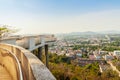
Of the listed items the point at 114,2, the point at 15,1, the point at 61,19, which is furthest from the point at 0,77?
the point at 114,2

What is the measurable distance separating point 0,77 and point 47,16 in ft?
81.1

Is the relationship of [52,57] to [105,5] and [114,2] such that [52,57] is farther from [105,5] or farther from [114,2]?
[114,2]

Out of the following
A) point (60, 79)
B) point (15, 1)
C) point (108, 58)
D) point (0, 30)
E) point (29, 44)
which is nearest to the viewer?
point (29, 44)

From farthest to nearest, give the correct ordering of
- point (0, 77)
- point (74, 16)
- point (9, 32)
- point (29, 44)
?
point (74, 16), point (9, 32), point (29, 44), point (0, 77)

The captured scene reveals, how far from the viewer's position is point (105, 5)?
4038cm

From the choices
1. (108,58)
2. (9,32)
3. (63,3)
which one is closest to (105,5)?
(63,3)

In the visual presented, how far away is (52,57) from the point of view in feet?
84.0

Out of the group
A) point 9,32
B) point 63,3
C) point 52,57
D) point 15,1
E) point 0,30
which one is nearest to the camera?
point 0,30

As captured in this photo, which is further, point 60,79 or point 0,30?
point 60,79

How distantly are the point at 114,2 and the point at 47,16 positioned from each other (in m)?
19.5

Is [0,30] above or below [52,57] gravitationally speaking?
above

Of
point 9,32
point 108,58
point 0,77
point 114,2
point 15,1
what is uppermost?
point 114,2

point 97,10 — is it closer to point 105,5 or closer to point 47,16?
point 105,5

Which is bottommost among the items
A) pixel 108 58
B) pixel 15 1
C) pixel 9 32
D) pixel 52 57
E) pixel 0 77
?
pixel 108 58
